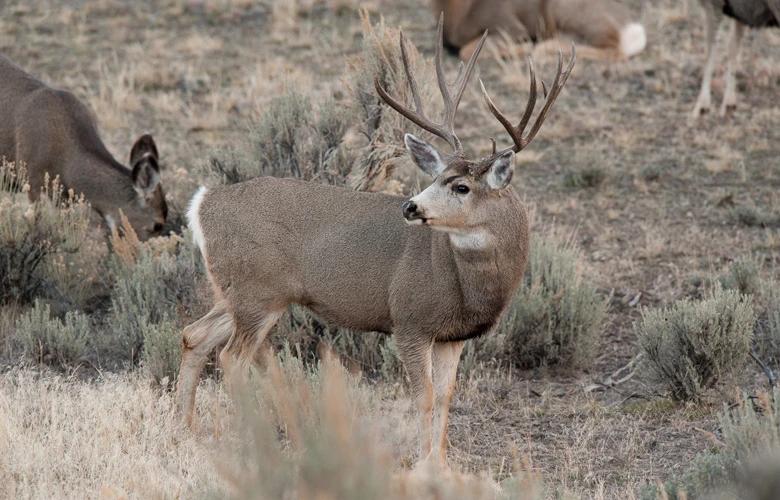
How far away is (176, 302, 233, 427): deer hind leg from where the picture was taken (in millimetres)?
7312

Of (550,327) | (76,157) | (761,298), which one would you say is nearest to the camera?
(550,327)

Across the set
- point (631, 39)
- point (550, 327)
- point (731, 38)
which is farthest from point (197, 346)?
point (631, 39)

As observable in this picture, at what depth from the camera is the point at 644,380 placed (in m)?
8.27

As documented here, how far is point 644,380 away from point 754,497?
4.68m

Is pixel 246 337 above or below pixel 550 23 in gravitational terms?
below

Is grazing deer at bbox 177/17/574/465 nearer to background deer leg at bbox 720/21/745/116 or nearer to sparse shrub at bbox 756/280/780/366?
sparse shrub at bbox 756/280/780/366

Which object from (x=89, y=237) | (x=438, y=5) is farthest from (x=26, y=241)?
(x=438, y=5)

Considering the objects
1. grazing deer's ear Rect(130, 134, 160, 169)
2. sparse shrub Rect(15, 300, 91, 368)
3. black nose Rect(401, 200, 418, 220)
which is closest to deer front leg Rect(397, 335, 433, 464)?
black nose Rect(401, 200, 418, 220)

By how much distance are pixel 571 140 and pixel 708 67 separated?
176 cm

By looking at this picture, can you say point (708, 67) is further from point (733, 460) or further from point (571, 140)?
point (733, 460)

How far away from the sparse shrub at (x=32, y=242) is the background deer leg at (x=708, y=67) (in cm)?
702

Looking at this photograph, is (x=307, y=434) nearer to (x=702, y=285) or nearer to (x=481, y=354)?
(x=481, y=354)

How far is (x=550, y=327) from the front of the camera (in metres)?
8.88

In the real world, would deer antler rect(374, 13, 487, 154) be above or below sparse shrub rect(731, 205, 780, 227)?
above
